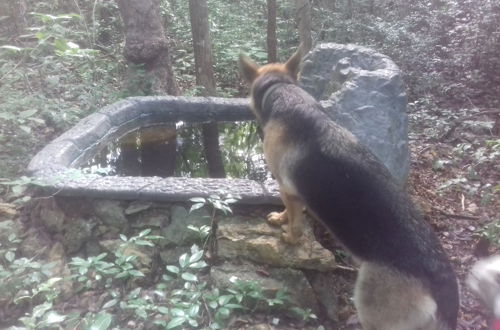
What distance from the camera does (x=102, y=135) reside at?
5164mm

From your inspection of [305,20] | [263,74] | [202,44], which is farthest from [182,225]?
[305,20]

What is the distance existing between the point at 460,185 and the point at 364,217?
272cm

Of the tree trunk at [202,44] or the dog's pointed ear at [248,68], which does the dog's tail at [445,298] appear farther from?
the tree trunk at [202,44]

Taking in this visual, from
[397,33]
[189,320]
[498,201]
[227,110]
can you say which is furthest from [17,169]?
[397,33]

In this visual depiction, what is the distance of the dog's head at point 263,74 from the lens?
157 inches

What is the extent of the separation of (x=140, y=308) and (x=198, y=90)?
5.53 meters

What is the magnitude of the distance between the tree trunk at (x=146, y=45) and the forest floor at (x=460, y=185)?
3.29 metres

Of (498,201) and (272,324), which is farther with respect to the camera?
(498,201)

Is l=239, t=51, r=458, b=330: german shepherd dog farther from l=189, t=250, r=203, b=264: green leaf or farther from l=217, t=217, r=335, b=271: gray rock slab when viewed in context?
l=189, t=250, r=203, b=264: green leaf

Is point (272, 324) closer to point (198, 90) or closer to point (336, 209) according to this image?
point (336, 209)

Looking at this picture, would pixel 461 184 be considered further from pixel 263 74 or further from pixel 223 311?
pixel 223 311

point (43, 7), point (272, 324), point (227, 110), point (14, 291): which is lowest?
point (272, 324)

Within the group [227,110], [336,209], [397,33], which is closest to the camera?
[336,209]

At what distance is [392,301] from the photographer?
8.68 ft
